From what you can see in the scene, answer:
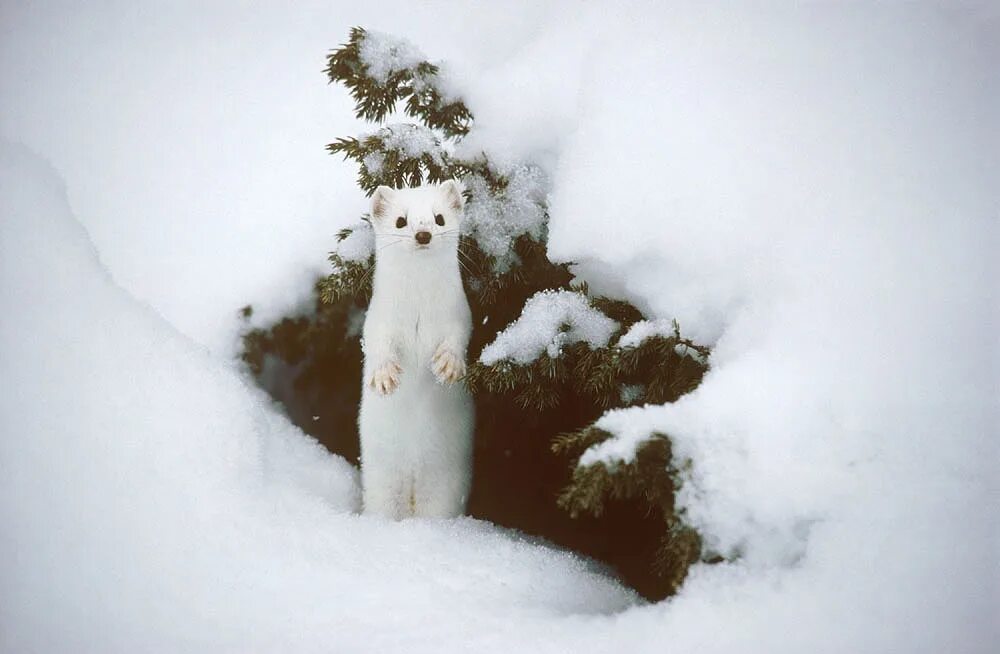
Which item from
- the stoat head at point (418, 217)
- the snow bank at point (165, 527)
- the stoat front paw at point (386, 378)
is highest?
the stoat head at point (418, 217)

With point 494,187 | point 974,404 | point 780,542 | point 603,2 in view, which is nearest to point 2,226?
point 494,187

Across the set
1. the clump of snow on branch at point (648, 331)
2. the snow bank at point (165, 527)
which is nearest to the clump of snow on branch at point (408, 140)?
the snow bank at point (165, 527)

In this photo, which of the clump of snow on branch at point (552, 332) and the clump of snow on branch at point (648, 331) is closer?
the clump of snow on branch at point (648, 331)

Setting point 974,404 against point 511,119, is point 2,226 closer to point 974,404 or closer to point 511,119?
point 511,119

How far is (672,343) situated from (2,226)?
241cm

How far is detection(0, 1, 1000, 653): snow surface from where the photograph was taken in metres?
1.57

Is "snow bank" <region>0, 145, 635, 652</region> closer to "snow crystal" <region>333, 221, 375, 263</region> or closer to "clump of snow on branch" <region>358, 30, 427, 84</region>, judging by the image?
"snow crystal" <region>333, 221, 375, 263</region>

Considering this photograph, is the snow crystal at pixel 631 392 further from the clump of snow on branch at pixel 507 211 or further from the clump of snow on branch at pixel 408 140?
the clump of snow on branch at pixel 408 140

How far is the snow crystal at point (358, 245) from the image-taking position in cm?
307

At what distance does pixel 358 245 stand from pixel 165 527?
1.52 metres

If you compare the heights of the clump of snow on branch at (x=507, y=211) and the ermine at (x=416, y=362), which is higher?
the clump of snow on branch at (x=507, y=211)

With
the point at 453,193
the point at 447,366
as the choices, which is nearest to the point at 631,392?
the point at 447,366

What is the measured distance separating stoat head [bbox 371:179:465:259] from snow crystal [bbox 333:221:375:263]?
0.29 metres

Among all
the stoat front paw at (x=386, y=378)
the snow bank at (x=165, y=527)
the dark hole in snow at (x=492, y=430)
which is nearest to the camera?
the snow bank at (x=165, y=527)
